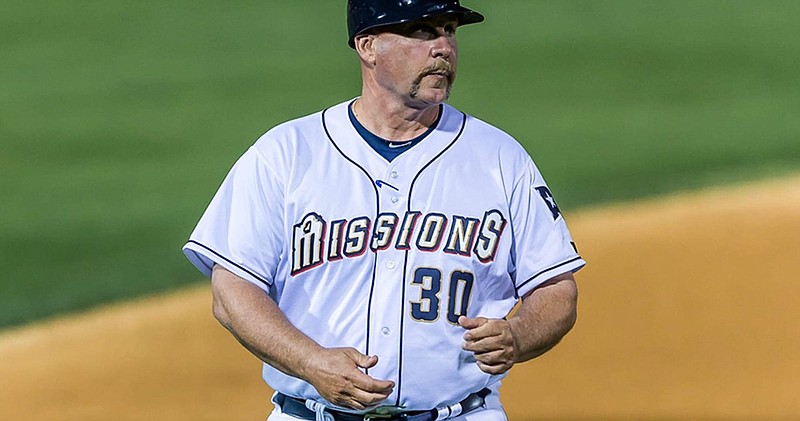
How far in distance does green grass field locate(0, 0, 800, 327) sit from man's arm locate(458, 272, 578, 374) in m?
4.37

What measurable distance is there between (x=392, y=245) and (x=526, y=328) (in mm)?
376

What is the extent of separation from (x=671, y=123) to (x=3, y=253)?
4886 millimetres

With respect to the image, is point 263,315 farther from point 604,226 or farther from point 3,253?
point 3,253

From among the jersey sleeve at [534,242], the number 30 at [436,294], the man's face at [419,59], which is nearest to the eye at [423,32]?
the man's face at [419,59]

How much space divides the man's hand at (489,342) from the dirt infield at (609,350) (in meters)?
2.94

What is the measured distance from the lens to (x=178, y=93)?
10.2 meters

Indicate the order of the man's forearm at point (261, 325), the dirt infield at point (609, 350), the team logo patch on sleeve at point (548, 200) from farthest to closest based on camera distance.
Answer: the dirt infield at point (609, 350)
the team logo patch on sleeve at point (548, 200)
the man's forearm at point (261, 325)

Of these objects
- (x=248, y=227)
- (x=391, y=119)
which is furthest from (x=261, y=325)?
(x=391, y=119)

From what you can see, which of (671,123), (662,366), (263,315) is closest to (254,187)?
(263,315)

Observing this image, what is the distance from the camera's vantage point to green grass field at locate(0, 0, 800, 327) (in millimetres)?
8148

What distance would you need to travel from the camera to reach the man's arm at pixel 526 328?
2766 millimetres

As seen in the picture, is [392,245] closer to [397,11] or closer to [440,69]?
[440,69]

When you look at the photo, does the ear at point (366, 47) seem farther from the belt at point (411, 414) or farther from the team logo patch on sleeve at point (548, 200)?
the belt at point (411, 414)

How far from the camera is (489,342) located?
9.05 ft
